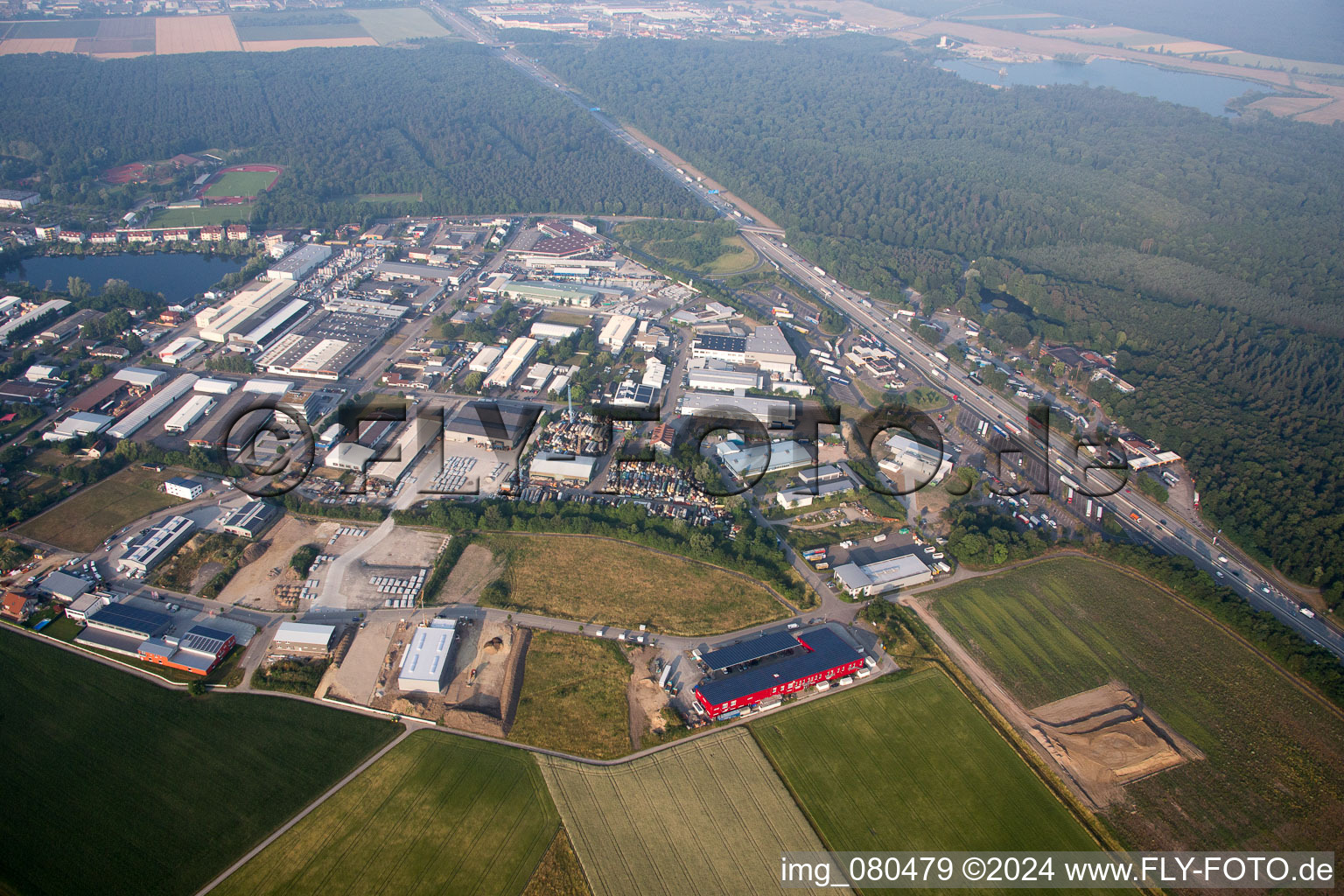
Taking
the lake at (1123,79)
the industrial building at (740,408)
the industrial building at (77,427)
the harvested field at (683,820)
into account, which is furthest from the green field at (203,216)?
the lake at (1123,79)

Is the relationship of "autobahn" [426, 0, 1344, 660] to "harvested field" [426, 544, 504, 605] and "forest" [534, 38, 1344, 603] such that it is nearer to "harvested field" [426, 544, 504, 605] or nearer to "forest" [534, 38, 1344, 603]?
"forest" [534, 38, 1344, 603]

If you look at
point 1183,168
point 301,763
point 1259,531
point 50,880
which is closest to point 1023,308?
point 1259,531

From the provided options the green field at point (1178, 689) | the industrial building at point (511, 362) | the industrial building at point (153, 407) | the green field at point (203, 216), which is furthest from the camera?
the green field at point (203, 216)

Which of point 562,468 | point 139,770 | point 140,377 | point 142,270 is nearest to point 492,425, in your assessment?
point 562,468

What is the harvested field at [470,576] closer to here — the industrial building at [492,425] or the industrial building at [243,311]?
the industrial building at [492,425]

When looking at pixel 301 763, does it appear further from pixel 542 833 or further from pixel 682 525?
pixel 682 525
